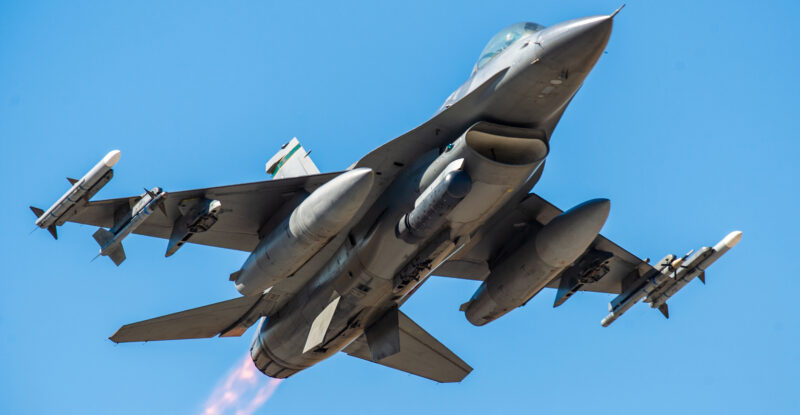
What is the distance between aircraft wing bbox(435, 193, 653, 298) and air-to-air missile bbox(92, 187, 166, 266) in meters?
6.72

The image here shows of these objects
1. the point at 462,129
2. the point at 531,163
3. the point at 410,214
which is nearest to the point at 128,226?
the point at 410,214

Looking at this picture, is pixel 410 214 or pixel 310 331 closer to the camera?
pixel 410 214

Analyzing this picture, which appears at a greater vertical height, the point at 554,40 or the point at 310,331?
the point at 554,40

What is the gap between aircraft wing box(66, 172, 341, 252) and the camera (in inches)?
630

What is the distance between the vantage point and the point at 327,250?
17.6m

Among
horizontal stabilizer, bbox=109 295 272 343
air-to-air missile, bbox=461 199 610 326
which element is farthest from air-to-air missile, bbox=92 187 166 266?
air-to-air missile, bbox=461 199 610 326

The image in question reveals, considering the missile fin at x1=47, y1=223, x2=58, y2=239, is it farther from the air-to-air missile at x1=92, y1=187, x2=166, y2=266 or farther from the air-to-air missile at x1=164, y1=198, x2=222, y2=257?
the air-to-air missile at x1=164, y1=198, x2=222, y2=257

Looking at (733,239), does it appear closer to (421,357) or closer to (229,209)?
(421,357)

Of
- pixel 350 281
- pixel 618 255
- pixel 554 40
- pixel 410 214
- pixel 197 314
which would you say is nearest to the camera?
pixel 554 40

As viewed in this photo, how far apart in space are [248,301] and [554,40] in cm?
864

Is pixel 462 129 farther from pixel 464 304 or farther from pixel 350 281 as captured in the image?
pixel 464 304

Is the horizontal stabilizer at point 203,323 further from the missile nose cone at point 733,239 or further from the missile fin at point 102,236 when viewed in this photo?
the missile nose cone at point 733,239

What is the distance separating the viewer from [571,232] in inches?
666

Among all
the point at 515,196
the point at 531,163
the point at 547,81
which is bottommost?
the point at 515,196
